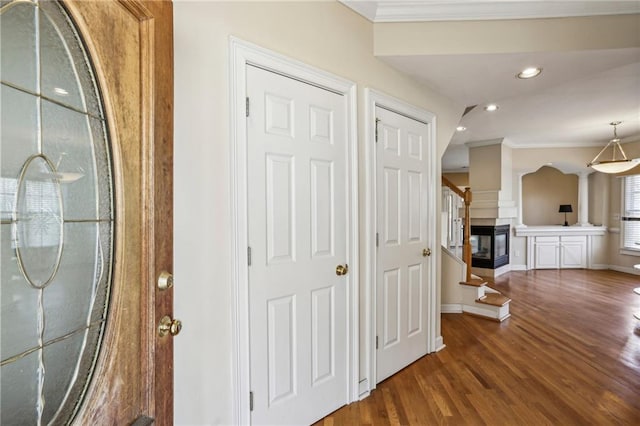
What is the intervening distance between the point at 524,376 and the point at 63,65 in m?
3.27

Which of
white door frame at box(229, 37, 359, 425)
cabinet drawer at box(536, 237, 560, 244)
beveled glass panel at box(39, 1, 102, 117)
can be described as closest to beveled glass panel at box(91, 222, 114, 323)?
beveled glass panel at box(39, 1, 102, 117)

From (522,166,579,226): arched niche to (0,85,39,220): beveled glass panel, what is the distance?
885 centimetres

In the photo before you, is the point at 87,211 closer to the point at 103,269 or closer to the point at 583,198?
the point at 103,269

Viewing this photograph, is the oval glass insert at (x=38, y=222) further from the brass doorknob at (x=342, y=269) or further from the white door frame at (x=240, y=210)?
the brass doorknob at (x=342, y=269)

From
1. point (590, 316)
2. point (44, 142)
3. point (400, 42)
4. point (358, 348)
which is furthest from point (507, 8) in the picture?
point (590, 316)

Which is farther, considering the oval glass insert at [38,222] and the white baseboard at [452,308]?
the white baseboard at [452,308]

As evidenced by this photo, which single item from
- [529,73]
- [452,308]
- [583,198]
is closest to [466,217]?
[452,308]

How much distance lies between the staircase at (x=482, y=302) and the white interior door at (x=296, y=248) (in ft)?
8.27

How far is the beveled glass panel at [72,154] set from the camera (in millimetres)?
625

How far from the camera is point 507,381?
7.89 ft

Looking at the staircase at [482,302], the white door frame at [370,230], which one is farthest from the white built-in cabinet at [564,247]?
the white door frame at [370,230]

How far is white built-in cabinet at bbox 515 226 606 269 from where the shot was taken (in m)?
6.57

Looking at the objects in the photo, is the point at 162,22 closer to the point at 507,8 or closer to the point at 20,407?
the point at 20,407

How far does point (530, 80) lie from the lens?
2.65 meters
